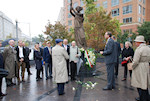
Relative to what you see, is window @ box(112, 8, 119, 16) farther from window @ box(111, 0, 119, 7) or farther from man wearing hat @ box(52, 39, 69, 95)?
man wearing hat @ box(52, 39, 69, 95)

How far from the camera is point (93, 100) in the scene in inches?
159

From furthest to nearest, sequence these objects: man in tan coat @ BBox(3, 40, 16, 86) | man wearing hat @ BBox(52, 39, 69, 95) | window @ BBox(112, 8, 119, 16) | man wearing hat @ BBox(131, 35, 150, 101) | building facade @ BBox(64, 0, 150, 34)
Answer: window @ BBox(112, 8, 119, 16), building facade @ BBox(64, 0, 150, 34), man in tan coat @ BBox(3, 40, 16, 86), man wearing hat @ BBox(52, 39, 69, 95), man wearing hat @ BBox(131, 35, 150, 101)

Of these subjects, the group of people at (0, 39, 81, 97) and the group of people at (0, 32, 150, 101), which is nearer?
the group of people at (0, 32, 150, 101)

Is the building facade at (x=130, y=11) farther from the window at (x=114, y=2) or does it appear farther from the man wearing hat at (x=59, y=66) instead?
the man wearing hat at (x=59, y=66)

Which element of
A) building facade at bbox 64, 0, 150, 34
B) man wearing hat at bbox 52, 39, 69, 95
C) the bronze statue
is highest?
building facade at bbox 64, 0, 150, 34

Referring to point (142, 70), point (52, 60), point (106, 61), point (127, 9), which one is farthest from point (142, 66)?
point (127, 9)

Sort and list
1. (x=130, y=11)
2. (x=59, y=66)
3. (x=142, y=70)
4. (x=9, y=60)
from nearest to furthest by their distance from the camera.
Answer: (x=142, y=70)
(x=59, y=66)
(x=9, y=60)
(x=130, y=11)

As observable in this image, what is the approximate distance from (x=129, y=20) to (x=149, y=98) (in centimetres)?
3719

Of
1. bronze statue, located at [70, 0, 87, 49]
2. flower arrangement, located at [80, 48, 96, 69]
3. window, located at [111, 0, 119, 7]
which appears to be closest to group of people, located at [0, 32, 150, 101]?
flower arrangement, located at [80, 48, 96, 69]

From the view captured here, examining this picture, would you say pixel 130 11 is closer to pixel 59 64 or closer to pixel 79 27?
pixel 79 27

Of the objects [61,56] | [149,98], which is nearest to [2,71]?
[61,56]

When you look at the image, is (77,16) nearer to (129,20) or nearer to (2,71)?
(2,71)

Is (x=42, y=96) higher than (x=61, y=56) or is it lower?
lower

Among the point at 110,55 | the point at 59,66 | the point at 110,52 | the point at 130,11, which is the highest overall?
the point at 130,11
